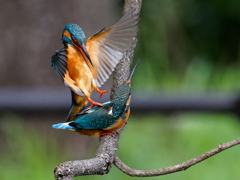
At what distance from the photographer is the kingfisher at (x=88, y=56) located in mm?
774

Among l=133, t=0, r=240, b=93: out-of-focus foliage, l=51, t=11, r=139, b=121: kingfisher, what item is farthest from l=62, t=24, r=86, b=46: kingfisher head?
l=133, t=0, r=240, b=93: out-of-focus foliage

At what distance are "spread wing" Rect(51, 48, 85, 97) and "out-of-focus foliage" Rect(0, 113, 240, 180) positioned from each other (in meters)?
1.54

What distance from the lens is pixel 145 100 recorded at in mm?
2242

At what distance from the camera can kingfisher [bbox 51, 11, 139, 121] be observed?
0.77 meters

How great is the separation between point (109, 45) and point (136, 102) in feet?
4.60

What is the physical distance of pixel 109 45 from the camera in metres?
0.85

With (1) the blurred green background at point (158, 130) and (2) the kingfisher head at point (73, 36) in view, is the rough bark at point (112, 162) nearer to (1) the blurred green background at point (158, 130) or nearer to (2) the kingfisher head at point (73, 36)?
(2) the kingfisher head at point (73, 36)

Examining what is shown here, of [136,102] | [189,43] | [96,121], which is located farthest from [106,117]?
[189,43]

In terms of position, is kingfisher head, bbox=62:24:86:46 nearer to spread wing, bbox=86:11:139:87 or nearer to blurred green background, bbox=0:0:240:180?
spread wing, bbox=86:11:139:87

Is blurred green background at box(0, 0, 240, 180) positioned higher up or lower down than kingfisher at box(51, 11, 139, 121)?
lower down

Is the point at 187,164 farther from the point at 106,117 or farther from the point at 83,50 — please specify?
the point at 83,50

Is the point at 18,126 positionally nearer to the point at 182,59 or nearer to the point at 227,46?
the point at 182,59

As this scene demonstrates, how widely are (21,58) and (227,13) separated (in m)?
2.42

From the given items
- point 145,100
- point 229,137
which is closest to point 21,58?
point 145,100
